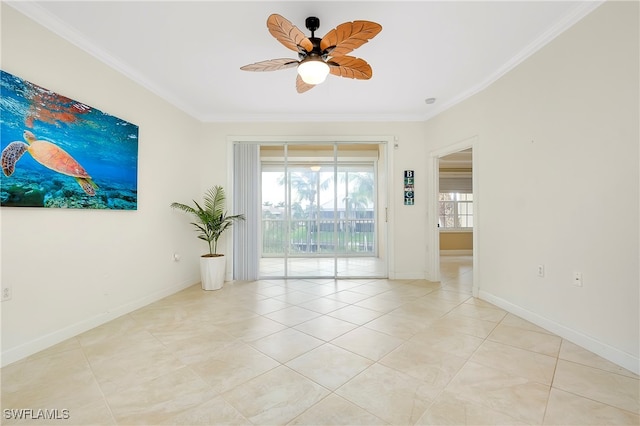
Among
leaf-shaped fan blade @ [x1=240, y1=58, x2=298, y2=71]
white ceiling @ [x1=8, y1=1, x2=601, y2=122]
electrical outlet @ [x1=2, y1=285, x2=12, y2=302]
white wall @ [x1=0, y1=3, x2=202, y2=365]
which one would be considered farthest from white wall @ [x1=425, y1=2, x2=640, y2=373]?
electrical outlet @ [x1=2, y1=285, x2=12, y2=302]

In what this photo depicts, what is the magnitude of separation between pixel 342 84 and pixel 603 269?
3.14 metres

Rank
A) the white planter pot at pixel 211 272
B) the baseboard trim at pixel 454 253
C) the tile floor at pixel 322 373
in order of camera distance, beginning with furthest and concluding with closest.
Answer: the baseboard trim at pixel 454 253, the white planter pot at pixel 211 272, the tile floor at pixel 322 373

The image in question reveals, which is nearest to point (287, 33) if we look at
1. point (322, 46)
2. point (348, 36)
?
point (322, 46)

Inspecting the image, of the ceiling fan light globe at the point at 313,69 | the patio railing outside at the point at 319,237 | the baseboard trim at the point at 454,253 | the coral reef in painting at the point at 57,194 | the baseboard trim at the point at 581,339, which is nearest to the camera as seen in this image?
the baseboard trim at the point at 581,339

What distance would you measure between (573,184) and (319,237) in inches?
165

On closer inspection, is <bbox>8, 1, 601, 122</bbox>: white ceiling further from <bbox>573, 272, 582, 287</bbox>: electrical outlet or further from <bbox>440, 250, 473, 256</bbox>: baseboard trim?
<bbox>440, 250, 473, 256</bbox>: baseboard trim

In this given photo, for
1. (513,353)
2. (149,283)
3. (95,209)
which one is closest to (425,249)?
(513,353)

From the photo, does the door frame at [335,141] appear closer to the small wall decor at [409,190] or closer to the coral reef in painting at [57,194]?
the small wall decor at [409,190]

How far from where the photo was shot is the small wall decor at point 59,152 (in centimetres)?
201

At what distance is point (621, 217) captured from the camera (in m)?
1.98

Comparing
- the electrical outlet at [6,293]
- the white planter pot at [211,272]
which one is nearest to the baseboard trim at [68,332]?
the electrical outlet at [6,293]

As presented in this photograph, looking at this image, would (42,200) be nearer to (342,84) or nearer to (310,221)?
(342,84)

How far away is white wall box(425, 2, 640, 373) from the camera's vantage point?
196cm

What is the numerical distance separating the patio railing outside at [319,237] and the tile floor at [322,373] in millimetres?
2799
